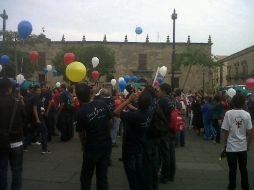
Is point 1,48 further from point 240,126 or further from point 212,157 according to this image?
point 240,126

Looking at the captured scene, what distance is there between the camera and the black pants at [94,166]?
17.3ft

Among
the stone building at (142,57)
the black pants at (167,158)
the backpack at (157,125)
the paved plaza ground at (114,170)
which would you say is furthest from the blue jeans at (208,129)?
the stone building at (142,57)

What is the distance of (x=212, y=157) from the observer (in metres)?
10.3

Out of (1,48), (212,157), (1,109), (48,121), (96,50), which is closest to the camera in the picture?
(1,109)

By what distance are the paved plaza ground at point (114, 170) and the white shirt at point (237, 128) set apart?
4.18 ft

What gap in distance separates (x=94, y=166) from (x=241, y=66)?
4804cm

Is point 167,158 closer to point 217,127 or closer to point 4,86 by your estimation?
point 4,86

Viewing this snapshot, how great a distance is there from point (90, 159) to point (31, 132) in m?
5.81

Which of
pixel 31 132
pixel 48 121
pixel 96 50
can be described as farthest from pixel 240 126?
pixel 96 50

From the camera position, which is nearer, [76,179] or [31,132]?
[76,179]

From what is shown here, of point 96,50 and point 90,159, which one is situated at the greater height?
point 96,50

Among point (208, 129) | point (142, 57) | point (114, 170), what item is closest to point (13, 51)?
point (208, 129)

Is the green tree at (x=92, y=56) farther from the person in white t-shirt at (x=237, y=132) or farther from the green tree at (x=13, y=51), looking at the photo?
the person in white t-shirt at (x=237, y=132)

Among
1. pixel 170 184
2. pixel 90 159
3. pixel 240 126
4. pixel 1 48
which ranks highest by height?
pixel 1 48
